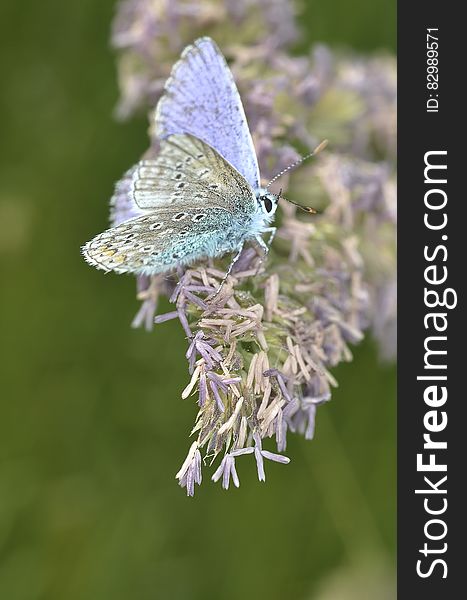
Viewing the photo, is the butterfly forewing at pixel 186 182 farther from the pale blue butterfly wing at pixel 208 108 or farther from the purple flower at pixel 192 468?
the purple flower at pixel 192 468

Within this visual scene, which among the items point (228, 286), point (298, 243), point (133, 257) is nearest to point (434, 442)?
point (298, 243)

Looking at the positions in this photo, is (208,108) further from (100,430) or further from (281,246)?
(100,430)

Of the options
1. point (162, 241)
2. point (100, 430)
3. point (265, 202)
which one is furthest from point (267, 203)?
point (100, 430)

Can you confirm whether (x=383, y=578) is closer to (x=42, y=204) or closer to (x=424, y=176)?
(x=424, y=176)

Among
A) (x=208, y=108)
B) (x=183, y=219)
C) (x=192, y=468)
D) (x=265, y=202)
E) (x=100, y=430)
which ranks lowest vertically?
(x=192, y=468)

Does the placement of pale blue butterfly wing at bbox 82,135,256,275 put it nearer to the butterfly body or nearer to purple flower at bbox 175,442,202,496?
the butterfly body

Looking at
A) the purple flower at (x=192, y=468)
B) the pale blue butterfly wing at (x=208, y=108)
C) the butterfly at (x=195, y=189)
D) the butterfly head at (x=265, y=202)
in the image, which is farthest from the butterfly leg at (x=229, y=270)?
the purple flower at (x=192, y=468)
